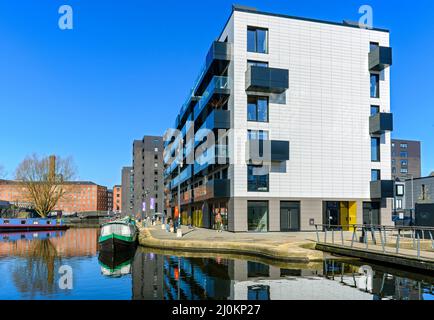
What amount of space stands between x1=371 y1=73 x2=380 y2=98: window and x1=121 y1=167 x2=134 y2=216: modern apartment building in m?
123

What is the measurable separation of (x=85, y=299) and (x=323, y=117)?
3136cm

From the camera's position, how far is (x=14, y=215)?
89.6 meters

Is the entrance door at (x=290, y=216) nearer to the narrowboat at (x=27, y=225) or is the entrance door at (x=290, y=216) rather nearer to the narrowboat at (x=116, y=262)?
the narrowboat at (x=116, y=262)

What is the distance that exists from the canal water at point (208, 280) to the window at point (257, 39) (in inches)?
878

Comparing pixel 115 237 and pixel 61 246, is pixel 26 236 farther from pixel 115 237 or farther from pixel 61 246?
pixel 115 237

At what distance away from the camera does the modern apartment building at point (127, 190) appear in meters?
161

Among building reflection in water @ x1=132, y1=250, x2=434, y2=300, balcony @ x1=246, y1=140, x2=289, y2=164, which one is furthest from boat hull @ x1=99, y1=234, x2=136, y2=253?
balcony @ x1=246, y1=140, x2=289, y2=164

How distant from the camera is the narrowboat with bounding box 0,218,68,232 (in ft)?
216

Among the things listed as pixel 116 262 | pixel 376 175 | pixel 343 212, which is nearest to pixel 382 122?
pixel 376 175

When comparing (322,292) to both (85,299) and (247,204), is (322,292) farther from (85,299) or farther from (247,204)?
(247,204)

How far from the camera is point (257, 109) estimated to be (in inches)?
1521

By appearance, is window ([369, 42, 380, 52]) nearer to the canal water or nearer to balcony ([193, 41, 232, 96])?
balcony ([193, 41, 232, 96])

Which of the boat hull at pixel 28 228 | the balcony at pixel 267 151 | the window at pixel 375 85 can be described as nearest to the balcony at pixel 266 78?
the balcony at pixel 267 151
